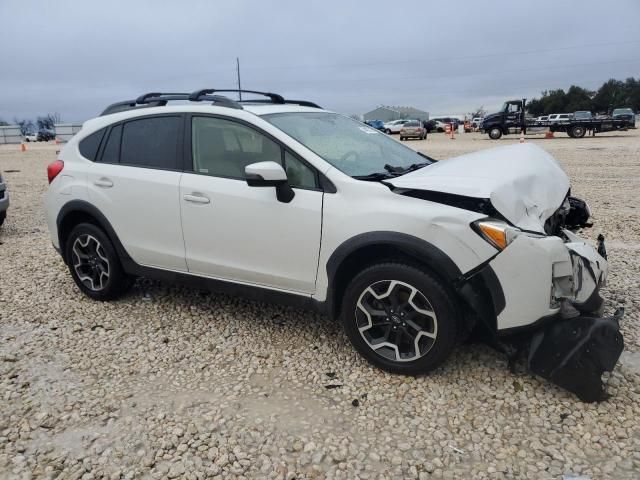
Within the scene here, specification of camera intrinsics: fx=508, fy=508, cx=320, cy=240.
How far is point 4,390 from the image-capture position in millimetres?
3289

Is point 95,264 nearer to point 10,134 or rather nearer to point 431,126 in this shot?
point 431,126

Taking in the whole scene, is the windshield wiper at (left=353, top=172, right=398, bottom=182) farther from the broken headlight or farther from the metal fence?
the metal fence

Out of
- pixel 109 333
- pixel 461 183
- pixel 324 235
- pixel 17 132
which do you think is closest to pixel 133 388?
pixel 109 333

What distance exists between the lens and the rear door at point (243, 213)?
3.35 meters

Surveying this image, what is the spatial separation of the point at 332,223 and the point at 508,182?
113 centimetres

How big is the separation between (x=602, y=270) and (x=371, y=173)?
5.34 ft

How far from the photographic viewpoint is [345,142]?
3875mm

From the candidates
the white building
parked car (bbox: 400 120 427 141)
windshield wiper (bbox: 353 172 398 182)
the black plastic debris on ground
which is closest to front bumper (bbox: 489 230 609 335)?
windshield wiper (bbox: 353 172 398 182)

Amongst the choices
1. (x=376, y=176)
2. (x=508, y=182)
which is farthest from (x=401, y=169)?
(x=508, y=182)

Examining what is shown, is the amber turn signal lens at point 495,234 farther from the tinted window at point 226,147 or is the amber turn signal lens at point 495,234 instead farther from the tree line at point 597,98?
the tree line at point 597,98

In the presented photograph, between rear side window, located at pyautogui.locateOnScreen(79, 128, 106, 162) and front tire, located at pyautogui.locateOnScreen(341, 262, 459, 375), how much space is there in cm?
269

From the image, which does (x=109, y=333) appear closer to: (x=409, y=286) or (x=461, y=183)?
(x=409, y=286)

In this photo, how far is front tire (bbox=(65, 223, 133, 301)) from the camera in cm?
441

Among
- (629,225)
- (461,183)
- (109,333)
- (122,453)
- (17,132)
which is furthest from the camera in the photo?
(17,132)
